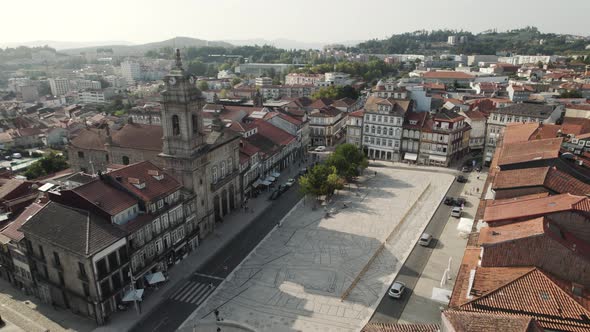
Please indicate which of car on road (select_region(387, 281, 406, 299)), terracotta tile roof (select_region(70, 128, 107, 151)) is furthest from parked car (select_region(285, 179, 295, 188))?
car on road (select_region(387, 281, 406, 299))

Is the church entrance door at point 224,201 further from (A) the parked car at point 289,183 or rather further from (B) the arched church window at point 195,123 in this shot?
(A) the parked car at point 289,183

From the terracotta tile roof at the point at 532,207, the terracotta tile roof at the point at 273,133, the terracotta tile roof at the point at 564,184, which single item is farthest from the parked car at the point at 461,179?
the terracotta tile roof at the point at 532,207

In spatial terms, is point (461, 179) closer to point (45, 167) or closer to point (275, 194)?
point (275, 194)

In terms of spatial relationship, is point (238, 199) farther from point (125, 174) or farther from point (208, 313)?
point (208, 313)

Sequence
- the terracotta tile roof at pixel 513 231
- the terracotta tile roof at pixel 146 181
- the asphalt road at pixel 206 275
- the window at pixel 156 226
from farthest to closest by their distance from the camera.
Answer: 1. the window at pixel 156 226
2. the terracotta tile roof at pixel 146 181
3. the asphalt road at pixel 206 275
4. the terracotta tile roof at pixel 513 231

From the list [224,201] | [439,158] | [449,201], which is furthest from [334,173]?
[439,158]

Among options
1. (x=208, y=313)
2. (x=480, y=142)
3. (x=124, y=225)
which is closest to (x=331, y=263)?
(x=208, y=313)
